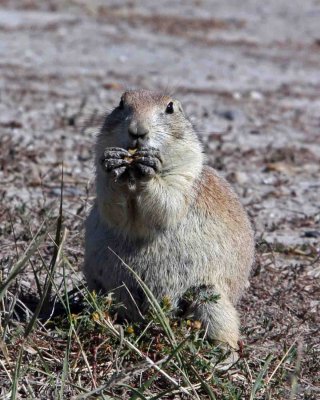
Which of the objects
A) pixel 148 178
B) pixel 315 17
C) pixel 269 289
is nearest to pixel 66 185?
pixel 269 289

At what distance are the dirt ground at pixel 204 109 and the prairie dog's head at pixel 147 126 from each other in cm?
64

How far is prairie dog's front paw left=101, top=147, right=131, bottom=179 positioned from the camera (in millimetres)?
4289

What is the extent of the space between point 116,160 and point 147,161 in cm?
16

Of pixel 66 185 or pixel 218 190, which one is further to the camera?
pixel 66 185

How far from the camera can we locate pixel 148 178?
4.45 metres

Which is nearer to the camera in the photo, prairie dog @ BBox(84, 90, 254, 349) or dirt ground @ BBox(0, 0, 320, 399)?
prairie dog @ BBox(84, 90, 254, 349)

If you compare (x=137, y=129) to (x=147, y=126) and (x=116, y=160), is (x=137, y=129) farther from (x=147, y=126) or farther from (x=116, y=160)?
(x=116, y=160)

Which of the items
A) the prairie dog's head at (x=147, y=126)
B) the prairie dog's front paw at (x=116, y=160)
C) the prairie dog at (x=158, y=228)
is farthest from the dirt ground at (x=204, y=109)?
the prairie dog's head at (x=147, y=126)

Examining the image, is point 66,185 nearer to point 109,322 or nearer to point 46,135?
point 46,135

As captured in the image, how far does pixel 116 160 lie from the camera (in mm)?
4285

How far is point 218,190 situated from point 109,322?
104 cm

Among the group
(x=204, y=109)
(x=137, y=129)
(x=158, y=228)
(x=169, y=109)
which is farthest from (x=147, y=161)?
(x=204, y=109)

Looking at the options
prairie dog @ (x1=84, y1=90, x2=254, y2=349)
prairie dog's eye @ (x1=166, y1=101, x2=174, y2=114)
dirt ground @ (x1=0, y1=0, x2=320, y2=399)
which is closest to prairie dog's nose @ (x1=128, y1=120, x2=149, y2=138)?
prairie dog @ (x1=84, y1=90, x2=254, y2=349)

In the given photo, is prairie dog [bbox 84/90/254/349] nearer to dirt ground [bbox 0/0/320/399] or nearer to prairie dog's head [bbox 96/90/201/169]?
prairie dog's head [bbox 96/90/201/169]
